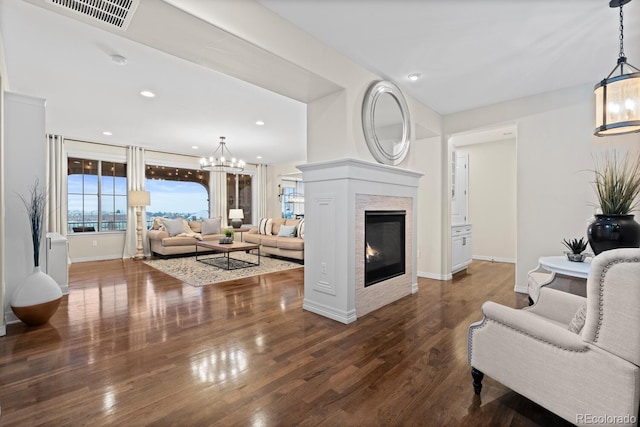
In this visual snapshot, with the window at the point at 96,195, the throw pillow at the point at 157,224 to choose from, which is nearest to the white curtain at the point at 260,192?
the throw pillow at the point at 157,224

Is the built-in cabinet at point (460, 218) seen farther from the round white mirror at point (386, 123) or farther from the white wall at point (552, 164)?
the round white mirror at point (386, 123)

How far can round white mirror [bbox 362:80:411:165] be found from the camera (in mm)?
3115

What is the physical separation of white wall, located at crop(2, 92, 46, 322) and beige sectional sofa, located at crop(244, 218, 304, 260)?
156 inches

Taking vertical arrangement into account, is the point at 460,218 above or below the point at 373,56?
below

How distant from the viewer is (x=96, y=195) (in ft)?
22.1

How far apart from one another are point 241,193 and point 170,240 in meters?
3.27

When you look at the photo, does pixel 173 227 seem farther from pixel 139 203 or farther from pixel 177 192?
pixel 177 192

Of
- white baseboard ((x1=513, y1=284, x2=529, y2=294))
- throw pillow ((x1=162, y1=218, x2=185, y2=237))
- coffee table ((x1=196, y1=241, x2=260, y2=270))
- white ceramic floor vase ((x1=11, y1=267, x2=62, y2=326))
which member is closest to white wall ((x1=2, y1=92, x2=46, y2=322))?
white ceramic floor vase ((x1=11, y1=267, x2=62, y2=326))

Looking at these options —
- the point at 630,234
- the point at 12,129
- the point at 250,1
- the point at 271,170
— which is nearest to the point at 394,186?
the point at 630,234

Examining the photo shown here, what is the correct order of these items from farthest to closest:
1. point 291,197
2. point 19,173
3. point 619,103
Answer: point 291,197 → point 19,173 → point 619,103

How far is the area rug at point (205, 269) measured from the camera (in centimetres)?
459

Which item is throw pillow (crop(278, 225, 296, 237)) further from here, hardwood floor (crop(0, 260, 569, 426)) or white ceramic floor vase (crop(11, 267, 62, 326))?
white ceramic floor vase (crop(11, 267, 62, 326))

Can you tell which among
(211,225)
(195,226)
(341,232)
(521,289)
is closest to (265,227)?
(211,225)

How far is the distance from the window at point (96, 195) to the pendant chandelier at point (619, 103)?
8.42 m
